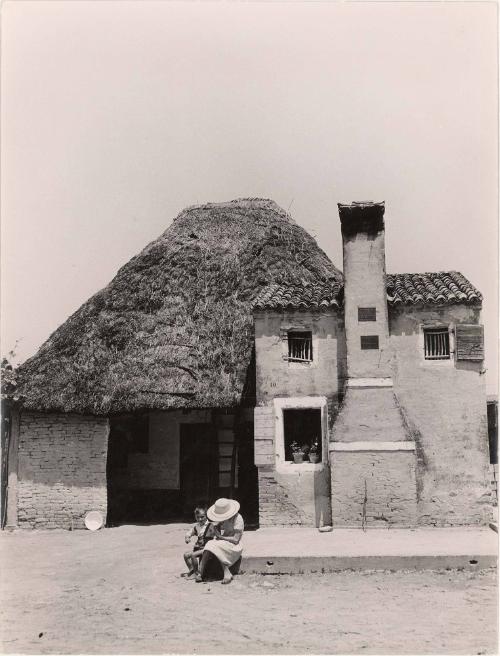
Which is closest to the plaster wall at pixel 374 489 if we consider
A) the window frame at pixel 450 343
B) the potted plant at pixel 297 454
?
the potted plant at pixel 297 454

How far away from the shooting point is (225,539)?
10.3 m

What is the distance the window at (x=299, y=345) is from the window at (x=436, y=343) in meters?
2.31

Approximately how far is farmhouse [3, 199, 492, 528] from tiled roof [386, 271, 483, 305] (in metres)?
0.05

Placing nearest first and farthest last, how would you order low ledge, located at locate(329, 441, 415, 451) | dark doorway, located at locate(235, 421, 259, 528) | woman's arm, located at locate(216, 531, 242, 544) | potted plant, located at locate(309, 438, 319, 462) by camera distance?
woman's arm, located at locate(216, 531, 242, 544)
low ledge, located at locate(329, 441, 415, 451)
potted plant, located at locate(309, 438, 319, 462)
dark doorway, located at locate(235, 421, 259, 528)

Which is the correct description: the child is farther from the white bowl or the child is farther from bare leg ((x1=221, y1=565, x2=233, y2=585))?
the white bowl

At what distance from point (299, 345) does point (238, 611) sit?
21.6 ft

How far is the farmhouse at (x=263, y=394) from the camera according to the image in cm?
1329

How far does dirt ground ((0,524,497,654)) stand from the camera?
25.1 ft

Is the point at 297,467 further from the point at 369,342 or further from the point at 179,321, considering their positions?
the point at 179,321

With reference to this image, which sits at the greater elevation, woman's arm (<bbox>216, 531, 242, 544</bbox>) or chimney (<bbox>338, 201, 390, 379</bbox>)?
chimney (<bbox>338, 201, 390, 379</bbox>)

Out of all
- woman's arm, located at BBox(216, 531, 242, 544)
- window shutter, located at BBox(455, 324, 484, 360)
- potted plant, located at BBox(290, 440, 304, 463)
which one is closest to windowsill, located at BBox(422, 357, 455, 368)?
window shutter, located at BBox(455, 324, 484, 360)

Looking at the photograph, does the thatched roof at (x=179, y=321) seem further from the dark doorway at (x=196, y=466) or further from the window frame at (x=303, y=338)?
the dark doorway at (x=196, y=466)

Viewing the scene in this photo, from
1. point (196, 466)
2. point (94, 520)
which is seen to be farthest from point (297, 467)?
point (94, 520)

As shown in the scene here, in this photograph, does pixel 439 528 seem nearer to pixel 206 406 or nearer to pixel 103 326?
pixel 206 406
